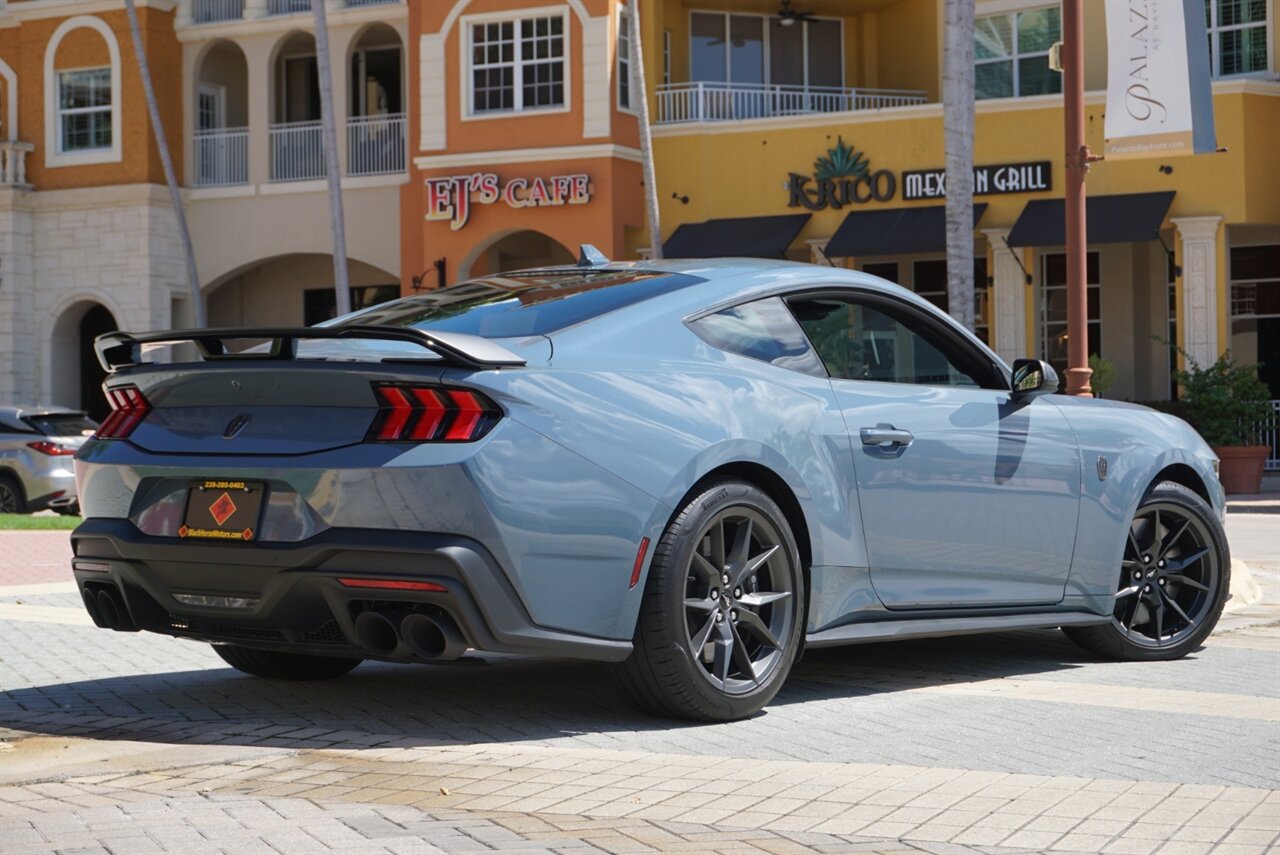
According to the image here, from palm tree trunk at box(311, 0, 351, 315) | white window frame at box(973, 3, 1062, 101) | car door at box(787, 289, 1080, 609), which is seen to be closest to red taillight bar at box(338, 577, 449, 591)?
Answer: car door at box(787, 289, 1080, 609)

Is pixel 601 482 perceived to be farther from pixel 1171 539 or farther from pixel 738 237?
pixel 738 237

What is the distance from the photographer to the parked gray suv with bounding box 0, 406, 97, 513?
21.7 m

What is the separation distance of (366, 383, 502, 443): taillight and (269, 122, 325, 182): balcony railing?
31.1m

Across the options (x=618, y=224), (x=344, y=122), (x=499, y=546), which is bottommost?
(x=499, y=546)

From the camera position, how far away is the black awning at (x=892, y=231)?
95.2ft

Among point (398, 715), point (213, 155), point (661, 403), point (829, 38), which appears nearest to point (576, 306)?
point (661, 403)

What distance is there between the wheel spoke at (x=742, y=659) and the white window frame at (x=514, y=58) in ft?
86.8

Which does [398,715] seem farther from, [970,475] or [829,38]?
[829,38]

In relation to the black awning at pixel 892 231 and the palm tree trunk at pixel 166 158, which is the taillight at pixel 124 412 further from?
the palm tree trunk at pixel 166 158

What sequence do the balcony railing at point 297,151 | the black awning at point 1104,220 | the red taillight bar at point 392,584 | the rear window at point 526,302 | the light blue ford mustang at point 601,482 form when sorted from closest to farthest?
the red taillight bar at point 392,584
the light blue ford mustang at point 601,482
the rear window at point 526,302
the black awning at point 1104,220
the balcony railing at point 297,151

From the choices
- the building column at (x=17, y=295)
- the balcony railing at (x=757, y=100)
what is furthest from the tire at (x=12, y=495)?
the building column at (x=17, y=295)

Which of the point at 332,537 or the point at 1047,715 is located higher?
the point at 332,537

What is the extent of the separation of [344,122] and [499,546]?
3144 cm

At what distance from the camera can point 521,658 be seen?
785 centimetres
